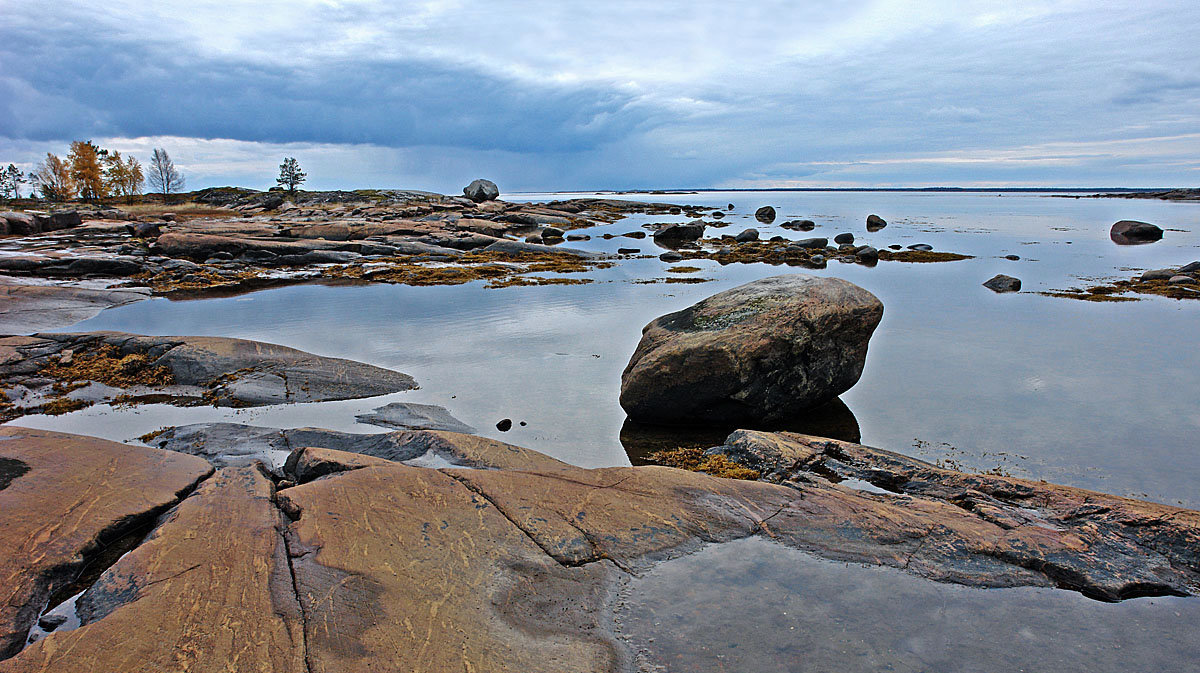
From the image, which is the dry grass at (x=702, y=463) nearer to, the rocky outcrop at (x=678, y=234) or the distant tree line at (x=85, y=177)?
the rocky outcrop at (x=678, y=234)

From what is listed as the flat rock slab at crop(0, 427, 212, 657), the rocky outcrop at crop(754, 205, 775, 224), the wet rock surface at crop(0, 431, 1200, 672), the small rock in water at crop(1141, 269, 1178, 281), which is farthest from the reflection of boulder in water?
the rocky outcrop at crop(754, 205, 775, 224)

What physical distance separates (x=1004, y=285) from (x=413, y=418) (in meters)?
25.7

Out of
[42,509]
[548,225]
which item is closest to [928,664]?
[42,509]

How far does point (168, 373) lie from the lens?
1222 cm

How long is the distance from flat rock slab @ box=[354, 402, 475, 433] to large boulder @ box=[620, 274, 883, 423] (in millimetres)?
2926

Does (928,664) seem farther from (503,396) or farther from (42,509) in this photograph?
(503,396)

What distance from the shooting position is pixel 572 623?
4.74m

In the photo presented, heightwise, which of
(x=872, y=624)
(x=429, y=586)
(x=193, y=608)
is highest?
(x=193, y=608)

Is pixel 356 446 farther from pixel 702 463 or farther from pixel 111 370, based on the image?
pixel 111 370

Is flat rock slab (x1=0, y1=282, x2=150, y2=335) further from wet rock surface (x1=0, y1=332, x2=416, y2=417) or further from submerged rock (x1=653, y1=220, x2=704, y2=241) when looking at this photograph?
submerged rock (x1=653, y1=220, x2=704, y2=241)

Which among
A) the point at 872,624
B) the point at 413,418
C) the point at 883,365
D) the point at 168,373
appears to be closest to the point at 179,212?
the point at 168,373

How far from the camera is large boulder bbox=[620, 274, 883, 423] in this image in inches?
408

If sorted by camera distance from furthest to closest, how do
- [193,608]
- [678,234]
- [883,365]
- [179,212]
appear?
[179,212]
[678,234]
[883,365]
[193,608]

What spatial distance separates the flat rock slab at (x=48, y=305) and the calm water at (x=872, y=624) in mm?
19180
